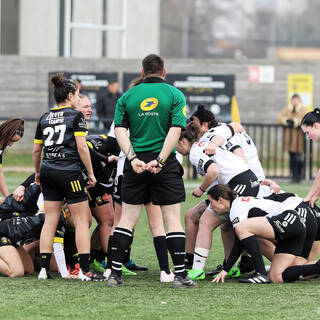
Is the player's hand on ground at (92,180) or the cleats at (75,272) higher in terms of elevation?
the player's hand on ground at (92,180)

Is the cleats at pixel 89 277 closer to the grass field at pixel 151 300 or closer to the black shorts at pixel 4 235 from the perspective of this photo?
the grass field at pixel 151 300

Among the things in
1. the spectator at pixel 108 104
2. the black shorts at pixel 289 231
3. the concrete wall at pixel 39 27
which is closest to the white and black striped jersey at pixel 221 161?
the black shorts at pixel 289 231

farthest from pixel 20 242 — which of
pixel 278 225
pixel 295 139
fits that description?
pixel 295 139

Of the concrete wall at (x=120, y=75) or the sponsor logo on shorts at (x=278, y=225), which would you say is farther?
the concrete wall at (x=120, y=75)

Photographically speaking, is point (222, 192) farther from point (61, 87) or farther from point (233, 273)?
point (61, 87)

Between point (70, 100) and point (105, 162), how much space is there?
0.87m

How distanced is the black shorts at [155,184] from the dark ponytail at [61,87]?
83 centimetres

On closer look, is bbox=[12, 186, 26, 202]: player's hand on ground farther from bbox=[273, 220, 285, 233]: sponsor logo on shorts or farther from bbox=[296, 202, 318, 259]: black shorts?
bbox=[296, 202, 318, 259]: black shorts

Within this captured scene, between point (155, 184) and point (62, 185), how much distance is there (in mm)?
834

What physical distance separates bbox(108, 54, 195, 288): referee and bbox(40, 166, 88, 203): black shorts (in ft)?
1.44

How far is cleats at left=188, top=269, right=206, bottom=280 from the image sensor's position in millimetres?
7461

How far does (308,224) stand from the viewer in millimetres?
7387

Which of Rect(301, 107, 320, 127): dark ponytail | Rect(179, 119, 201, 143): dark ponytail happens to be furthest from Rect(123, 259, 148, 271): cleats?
Rect(301, 107, 320, 127): dark ponytail

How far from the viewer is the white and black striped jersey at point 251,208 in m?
7.25
